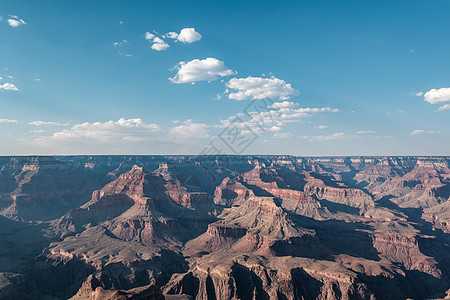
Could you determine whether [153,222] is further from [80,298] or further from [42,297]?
[80,298]

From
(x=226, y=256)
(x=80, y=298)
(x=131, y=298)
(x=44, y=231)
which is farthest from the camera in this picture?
(x=44, y=231)

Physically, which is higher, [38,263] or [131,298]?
[131,298]

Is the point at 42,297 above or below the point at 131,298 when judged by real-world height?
below

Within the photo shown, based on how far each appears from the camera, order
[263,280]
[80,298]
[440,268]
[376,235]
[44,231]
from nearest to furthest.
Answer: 1. [80,298]
2. [263,280]
3. [440,268]
4. [376,235]
5. [44,231]

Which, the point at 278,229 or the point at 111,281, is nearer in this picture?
the point at 111,281

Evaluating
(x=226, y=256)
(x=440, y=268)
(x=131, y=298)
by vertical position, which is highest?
(x=131, y=298)

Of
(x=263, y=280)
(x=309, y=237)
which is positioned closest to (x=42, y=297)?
(x=263, y=280)

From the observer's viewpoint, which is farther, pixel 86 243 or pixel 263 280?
pixel 86 243

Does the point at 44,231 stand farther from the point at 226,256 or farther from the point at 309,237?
the point at 309,237

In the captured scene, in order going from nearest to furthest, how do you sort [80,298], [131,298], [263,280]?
[131,298] → [80,298] → [263,280]

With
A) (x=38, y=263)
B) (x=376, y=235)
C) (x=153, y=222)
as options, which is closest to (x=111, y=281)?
(x=38, y=263)
